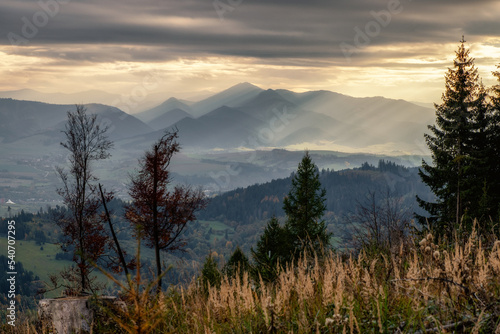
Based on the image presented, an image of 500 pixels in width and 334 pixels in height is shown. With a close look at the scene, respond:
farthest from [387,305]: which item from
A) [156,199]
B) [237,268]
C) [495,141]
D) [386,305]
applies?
[495,141]

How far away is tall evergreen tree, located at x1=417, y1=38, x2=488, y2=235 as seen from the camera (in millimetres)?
46312

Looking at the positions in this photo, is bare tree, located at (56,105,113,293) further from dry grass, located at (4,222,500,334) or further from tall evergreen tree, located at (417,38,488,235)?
tall evergreen tree, located at (417,38,488,235)

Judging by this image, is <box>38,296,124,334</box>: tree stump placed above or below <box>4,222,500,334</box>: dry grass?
below

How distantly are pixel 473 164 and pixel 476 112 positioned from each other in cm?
655

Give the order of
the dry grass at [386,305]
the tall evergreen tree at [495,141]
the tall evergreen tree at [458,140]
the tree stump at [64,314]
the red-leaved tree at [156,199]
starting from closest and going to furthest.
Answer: the dry grass at [386,305]
the tree stump at [64,314]
the red-leaved tree at [156,199]
the tall evergreen tree at [495,141]
the tall evergreen tree at [458,140]

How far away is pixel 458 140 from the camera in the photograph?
49062mm

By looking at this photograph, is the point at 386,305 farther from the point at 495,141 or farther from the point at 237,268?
the point at 495,141

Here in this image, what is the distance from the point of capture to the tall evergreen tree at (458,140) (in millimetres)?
46312

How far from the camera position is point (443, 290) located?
5078mm

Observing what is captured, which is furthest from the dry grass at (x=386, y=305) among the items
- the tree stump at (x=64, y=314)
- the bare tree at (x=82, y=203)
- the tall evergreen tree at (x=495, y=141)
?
the tall evergreen tree at (x=495, y=141)

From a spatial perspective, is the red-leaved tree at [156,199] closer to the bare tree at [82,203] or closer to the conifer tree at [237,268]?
the conifer tree at [237,268]

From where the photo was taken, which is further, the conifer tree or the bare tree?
the bare tree

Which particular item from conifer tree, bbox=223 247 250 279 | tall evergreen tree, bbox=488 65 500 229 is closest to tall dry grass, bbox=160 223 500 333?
conifer tree, bbox=223 247 250 279

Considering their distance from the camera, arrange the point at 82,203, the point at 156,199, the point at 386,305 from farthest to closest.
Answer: the point at 82,203
the point at 156,199
the point at 386,305
